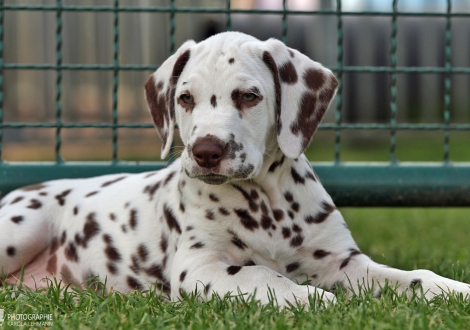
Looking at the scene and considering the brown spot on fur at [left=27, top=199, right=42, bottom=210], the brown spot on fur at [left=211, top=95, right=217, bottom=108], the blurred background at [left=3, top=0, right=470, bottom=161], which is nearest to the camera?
the brown spot on fur at [left=211, top=95, right=217, bottom=108]

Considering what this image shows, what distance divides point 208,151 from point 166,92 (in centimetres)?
78

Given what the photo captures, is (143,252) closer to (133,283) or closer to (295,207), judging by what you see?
(133,283)

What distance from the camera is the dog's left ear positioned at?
12.5 ft

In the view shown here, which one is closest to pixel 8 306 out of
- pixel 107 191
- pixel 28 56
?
pixel 107 191

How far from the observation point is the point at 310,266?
3850 millimetres

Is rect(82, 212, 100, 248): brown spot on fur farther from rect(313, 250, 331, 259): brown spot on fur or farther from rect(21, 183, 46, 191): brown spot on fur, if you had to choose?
rect(313, 250, 331, 259): brown spot on fur

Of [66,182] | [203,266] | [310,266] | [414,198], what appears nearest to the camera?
[203,266]

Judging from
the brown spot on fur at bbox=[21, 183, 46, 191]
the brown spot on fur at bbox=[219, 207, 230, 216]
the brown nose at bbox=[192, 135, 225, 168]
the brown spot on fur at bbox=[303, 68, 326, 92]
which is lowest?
the brown spot on fur at bbox=[21, 183, 46, 191]

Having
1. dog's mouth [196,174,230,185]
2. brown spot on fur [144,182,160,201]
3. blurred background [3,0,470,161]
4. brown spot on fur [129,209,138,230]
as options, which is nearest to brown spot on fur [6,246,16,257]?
brown spot on fur [129,209,138,230]

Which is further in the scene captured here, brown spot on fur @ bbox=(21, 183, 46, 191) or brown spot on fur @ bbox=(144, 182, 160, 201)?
brown spot on fur @ bbox=(21, 183, 46, 191)

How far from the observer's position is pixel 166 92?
4102mm

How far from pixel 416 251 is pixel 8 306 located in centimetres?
295

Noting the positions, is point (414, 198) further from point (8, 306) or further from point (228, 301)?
point (8, 306)

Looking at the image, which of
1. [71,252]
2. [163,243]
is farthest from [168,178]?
[71,252]
